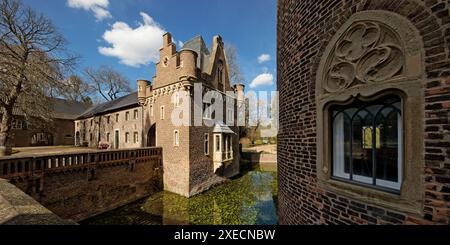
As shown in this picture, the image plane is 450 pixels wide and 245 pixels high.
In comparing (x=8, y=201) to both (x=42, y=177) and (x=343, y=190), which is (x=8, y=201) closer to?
(x=343, y=190)

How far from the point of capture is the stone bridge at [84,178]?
26.6 feet

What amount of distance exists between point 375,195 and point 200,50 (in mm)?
17977

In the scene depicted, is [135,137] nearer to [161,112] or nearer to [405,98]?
[161,112]

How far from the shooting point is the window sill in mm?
1952

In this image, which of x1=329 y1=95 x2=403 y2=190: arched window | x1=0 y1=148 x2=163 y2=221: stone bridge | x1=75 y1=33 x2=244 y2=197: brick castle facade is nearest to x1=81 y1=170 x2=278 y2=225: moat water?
x1=0 y1=148 x2=163 y2=221: stone bridge

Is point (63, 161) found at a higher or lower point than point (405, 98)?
lower

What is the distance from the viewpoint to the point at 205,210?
11492 millimetres

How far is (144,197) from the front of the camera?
44.7 feet

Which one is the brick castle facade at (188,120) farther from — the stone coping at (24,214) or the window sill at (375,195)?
the window sill at (375,195)

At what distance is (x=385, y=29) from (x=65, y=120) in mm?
44432

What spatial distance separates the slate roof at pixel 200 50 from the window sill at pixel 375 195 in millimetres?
16088

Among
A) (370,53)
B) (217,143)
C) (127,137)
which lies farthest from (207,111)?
(370,53)
